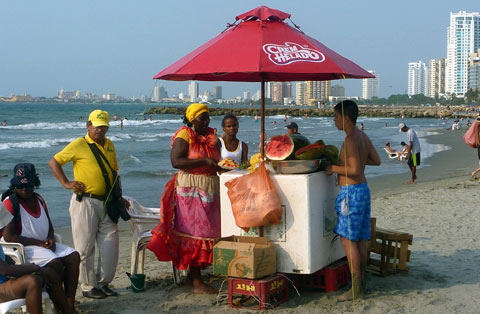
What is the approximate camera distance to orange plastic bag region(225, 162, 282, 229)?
4457 mm

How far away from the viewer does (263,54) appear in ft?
14.2

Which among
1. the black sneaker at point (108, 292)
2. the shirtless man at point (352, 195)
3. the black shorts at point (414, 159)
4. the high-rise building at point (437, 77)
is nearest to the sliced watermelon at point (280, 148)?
the shirtless man at point (352, 195)

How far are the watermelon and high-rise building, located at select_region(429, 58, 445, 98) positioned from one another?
18599 centimetres

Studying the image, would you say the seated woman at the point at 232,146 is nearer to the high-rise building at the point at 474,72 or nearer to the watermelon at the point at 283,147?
the watermelon at the point at 283,147

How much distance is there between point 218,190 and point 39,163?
18.0 metres

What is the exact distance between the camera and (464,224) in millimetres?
7742

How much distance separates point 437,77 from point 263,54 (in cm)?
19818

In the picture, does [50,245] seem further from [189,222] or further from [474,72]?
[474,72]

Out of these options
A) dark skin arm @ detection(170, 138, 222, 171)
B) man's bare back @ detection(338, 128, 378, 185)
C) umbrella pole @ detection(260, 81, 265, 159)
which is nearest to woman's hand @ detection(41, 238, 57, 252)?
dark skin arm @ detection(170, 138, 222, 171)

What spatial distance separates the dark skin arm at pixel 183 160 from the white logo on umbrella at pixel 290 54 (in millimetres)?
1082

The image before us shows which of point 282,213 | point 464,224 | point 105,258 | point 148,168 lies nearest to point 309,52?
point 282,213

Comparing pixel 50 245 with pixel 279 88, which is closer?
pixel 50 245

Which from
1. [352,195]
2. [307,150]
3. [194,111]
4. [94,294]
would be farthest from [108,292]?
[352,195]

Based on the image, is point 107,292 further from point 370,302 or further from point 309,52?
point 309,52
